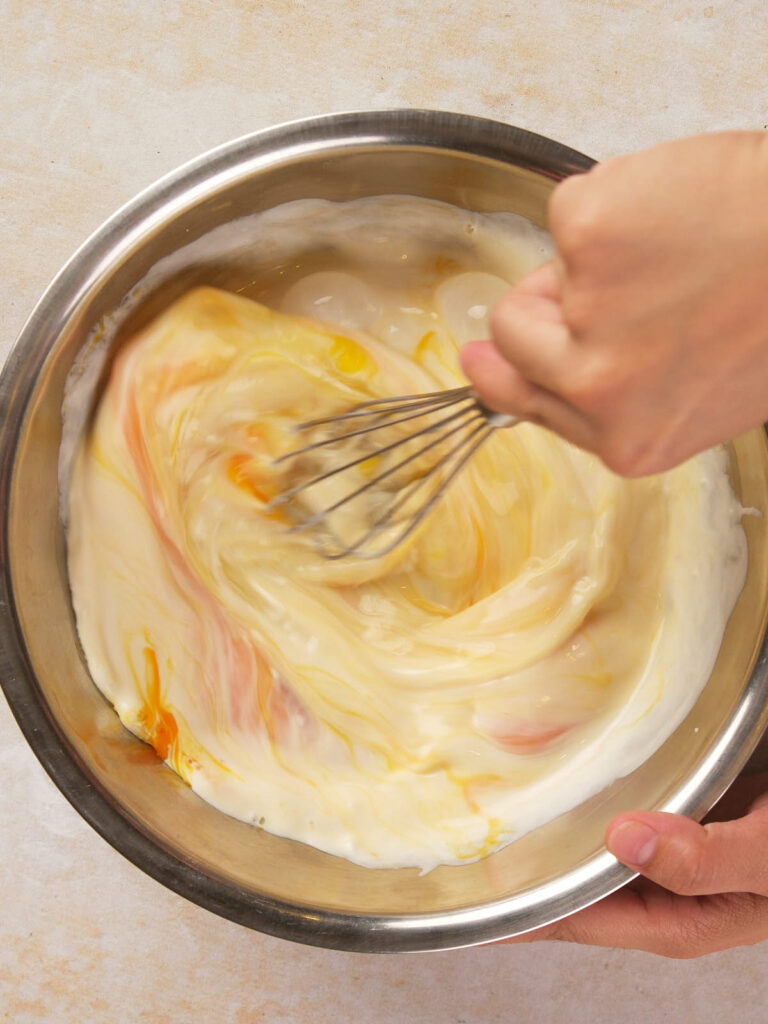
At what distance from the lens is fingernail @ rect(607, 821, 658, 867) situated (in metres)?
0.81

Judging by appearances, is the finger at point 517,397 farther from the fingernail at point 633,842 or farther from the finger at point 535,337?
the fingernail at point 633,842

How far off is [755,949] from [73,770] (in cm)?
88

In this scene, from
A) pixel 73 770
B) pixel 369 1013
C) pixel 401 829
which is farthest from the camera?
pixel 369 1013

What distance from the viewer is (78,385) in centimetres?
89

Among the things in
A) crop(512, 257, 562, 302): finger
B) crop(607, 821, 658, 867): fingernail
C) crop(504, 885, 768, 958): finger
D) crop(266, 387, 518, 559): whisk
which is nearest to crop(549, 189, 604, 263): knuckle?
crop(512, 257, 562, 302): finger

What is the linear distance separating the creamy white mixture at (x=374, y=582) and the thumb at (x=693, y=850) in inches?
4.6

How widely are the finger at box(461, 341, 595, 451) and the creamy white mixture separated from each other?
37 cm

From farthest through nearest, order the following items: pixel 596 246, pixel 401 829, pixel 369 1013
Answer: pixel 369 1013, pixel 401 829, pixel 596 246

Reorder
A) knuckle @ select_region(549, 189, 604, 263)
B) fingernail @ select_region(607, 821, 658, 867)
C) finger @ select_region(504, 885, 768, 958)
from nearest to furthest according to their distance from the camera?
knuckle @ select_region(549, 189, 604, 263)
fingernail @ select_region(607, 821, 658, 867)
finger @ select_region(504, 885, 768, 958)

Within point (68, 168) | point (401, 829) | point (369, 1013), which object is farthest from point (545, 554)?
point (68, 168)

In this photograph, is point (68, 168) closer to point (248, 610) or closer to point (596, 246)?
point (248, 610)

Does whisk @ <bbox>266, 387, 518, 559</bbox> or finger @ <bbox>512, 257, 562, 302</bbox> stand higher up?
finger @ <bbox>512, 257, 562, 302</bbox>

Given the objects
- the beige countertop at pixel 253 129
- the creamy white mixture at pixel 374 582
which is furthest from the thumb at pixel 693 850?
the beige countertop at pixel 253 129

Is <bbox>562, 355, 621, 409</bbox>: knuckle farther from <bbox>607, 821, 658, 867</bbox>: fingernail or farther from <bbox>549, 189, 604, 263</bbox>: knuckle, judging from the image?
<bbox>607, 821, 658, 867</bbox>: fingernail
